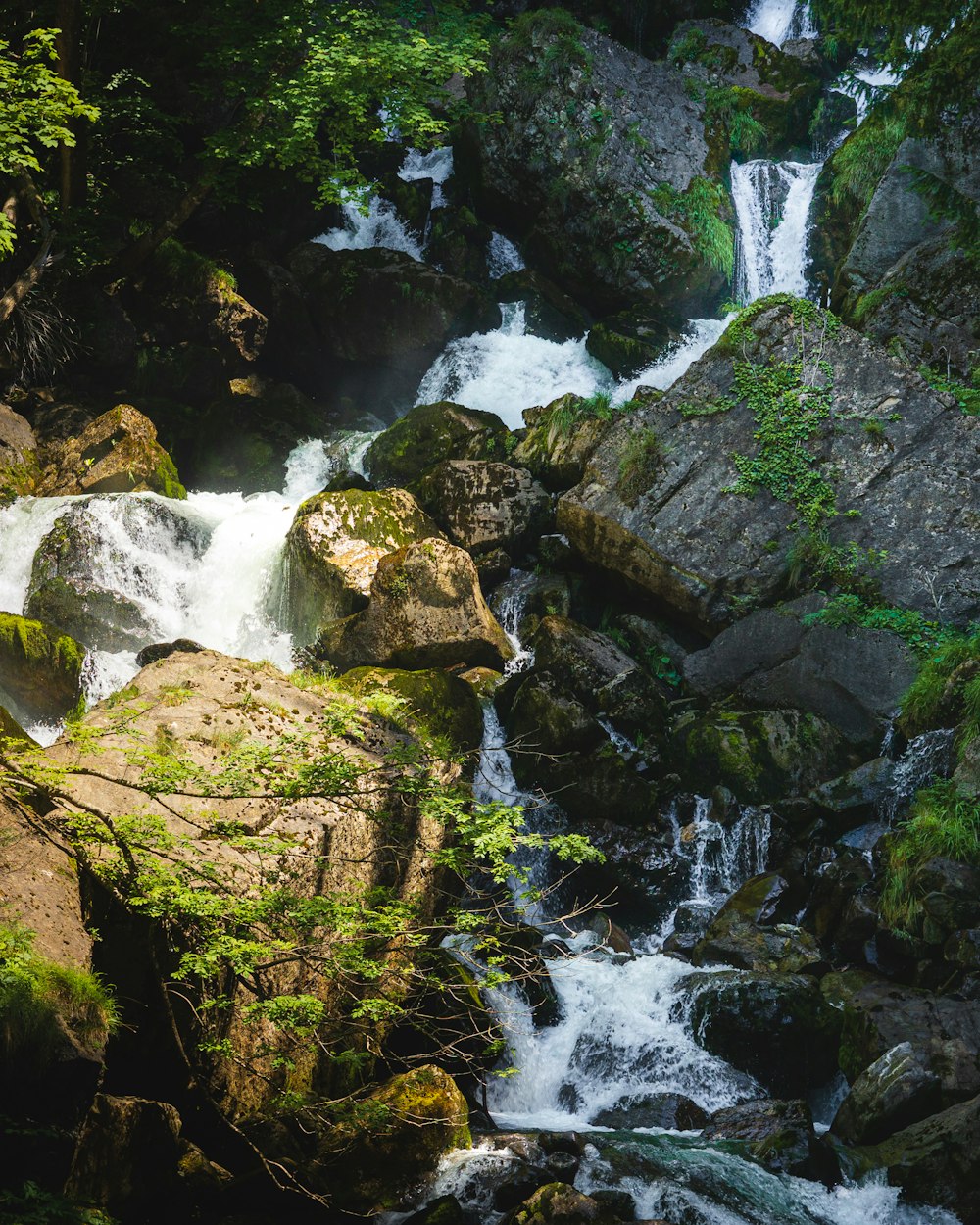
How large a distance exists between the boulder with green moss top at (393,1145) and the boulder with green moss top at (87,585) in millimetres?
7244

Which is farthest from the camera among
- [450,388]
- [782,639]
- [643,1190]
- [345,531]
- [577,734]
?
[450,388]

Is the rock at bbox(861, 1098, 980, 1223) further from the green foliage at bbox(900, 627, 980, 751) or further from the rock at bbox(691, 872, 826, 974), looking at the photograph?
the green foliage at bbox(900, 627, 980, 751)

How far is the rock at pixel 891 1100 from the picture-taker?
18.9 ft

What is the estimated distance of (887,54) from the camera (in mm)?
8133

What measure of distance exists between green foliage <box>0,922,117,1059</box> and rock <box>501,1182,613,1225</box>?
2525 millimetres

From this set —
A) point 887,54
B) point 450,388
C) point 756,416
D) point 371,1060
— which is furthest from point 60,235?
point 371,1060

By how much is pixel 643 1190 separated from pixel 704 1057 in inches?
66.4

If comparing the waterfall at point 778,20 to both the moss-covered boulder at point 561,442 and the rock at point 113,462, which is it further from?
the rock at point 113,462

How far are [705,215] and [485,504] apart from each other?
7.85 meters

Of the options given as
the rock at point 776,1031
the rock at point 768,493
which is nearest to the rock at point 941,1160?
the rock at point 776,1031

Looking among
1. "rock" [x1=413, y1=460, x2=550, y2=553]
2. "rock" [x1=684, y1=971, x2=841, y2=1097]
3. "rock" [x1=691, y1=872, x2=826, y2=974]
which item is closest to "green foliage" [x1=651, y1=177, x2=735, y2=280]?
Answer: "rock" [x1=413, y1=460, x2=550, y2=553]

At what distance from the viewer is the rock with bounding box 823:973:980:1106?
5.85m

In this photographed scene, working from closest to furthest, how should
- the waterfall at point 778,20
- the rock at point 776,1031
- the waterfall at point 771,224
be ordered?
the rock at point 776,1031 → the waterfall at point 771,224 → the waterfall at point 778,20

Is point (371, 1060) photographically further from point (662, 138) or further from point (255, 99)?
point (662, 138)
